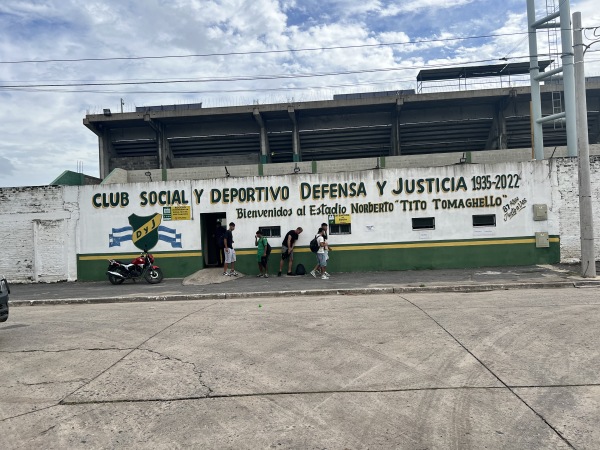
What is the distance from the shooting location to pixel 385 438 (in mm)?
3424

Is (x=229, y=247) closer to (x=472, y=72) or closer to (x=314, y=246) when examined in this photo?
(x=314, y=246)

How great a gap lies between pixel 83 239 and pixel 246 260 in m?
5.91

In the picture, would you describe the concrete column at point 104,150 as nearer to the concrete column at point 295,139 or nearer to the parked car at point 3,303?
the concrete column at point 295,139

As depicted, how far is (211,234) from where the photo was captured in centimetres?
1644

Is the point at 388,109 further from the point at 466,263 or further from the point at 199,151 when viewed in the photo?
the point at 466,263

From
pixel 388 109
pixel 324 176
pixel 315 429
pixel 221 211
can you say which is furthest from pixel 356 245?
pixel 388 109

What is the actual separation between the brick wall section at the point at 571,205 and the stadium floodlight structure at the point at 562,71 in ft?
3.47

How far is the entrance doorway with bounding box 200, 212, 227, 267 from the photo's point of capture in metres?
15.9

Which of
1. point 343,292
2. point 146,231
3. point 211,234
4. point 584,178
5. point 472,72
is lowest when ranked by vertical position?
point 343,292

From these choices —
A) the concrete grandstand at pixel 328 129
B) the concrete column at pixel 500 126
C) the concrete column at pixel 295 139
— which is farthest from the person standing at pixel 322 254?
the concrete column at pixel 500 126

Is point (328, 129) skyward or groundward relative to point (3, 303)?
skyward

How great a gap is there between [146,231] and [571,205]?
14.3 meters

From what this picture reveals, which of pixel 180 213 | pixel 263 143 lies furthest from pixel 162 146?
pixel 180 213

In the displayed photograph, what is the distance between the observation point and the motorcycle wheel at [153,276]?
564 inches
